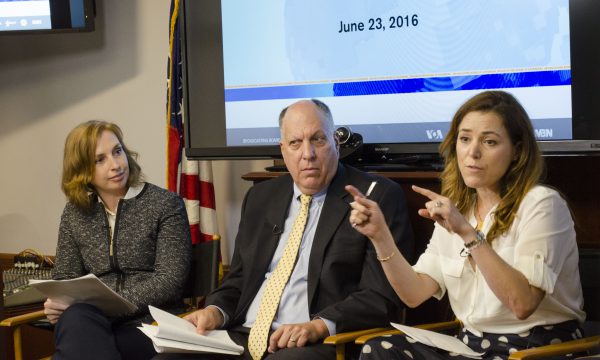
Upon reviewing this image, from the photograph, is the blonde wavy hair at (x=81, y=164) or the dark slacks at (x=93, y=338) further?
the blonde wavy hair at (x=81, y=164)

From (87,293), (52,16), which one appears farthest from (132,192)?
(52,16)

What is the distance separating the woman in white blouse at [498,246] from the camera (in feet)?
7.84

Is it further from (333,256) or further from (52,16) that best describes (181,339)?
(52,16)

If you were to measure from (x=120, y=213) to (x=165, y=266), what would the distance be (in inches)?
11.5

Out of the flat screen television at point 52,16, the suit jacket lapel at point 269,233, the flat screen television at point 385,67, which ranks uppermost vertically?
the flat screen television at point 52,16

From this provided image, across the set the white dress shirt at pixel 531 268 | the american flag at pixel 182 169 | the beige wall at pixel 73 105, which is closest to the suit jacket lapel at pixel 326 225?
the white dress shirt at pixel 531 268

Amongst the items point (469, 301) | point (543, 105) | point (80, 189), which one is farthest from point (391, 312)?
point (80, 189)

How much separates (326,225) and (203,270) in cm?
69

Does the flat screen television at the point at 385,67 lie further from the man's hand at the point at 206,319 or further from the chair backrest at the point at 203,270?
the man's hand at the point at 206,319

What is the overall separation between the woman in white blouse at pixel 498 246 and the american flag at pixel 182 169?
2.08 m

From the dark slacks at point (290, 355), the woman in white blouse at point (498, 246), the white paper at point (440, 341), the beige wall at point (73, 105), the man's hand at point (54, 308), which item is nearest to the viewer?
the woman in white blouse at point (498, 246)

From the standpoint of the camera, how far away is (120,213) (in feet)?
11.3

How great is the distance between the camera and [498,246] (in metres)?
2.56

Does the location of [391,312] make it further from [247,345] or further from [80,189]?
[80,189]
